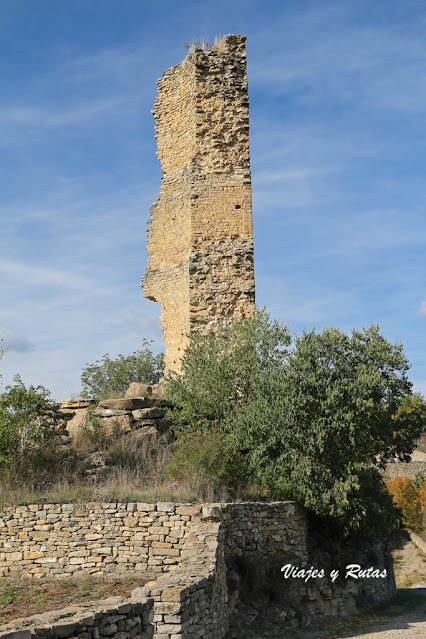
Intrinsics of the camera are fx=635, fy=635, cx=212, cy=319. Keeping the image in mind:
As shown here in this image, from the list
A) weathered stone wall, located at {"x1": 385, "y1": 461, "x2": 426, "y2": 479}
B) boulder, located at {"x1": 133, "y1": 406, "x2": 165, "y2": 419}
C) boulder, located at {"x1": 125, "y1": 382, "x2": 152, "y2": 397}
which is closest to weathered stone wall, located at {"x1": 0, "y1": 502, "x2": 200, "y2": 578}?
boulder, located at {"x1": 133, "y1": 406, "x2": 165, "y2": 419}

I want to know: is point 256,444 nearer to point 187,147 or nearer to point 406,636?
point 406,636

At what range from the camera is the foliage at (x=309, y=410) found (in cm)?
1385

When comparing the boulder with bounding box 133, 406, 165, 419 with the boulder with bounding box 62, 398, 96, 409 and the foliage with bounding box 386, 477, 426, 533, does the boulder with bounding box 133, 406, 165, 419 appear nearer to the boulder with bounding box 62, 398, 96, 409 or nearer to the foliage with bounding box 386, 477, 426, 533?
the boulder with bounding box 62, 398, 96, 409

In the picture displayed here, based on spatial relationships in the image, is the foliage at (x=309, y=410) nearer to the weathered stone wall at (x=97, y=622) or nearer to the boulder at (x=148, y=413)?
the boulder at (x=148, y=413)

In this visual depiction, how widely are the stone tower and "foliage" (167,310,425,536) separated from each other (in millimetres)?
1943

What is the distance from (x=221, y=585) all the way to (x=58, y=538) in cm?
338

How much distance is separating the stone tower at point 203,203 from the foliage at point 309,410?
6.38 feet

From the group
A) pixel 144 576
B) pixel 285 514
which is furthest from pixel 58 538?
pixel 285 514

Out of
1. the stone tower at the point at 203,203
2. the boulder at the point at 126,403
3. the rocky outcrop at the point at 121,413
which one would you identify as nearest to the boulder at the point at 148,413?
the rocky outcrop at the point at 121,413

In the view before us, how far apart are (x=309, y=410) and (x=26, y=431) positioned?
22.1 ft

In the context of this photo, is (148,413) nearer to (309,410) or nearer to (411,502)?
(309,410)

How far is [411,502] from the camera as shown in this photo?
3136 cm

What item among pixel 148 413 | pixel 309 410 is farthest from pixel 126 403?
pixel 309 410

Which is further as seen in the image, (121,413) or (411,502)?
(411,502)
